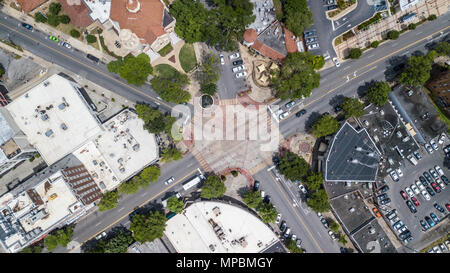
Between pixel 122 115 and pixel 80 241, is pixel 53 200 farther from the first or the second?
pixel 122 115

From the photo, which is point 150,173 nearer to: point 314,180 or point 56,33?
point 314,180

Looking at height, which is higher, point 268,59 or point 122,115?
point 122,115

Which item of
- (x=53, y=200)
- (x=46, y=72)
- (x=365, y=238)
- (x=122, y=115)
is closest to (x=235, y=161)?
(x=122, y=115)

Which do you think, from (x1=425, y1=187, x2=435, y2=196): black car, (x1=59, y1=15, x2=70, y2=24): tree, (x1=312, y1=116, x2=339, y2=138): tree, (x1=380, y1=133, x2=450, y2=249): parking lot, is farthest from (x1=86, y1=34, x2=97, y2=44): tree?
(x1=425, y1=187, x2=435, y2=196): black car

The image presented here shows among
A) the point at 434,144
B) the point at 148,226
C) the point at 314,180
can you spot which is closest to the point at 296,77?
the point at 314,180

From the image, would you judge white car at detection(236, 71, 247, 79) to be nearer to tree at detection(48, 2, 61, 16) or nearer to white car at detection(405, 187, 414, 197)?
tree at detection(48, 2, 61, 16)

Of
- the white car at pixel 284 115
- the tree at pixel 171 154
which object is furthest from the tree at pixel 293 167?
the tree at pixel 171 154
